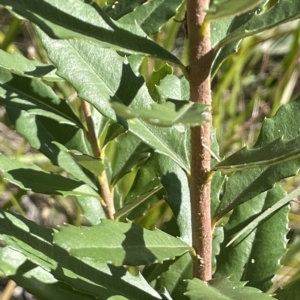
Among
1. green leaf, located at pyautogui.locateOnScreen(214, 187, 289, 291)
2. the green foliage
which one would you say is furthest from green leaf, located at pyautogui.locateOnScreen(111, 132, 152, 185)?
green leaf, located at pyautogui.locateOnScreen(214, 187, 289, 291)

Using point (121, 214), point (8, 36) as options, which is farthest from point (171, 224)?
point (8, 36)

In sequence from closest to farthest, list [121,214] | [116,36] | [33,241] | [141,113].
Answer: [141,113]
[116,36]
[33,241]
[121,214]

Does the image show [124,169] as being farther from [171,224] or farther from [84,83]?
[84,83]

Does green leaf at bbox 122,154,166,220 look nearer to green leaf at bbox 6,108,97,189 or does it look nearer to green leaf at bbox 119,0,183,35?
green leaf at bbox 6,108,97,189

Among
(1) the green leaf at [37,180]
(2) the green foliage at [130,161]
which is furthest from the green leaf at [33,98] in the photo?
(1) the green leaf at [37,180]

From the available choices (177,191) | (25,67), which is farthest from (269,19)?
(25,67)

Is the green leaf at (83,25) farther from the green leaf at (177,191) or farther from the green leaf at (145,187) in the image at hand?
the green leaf at (145,187)
